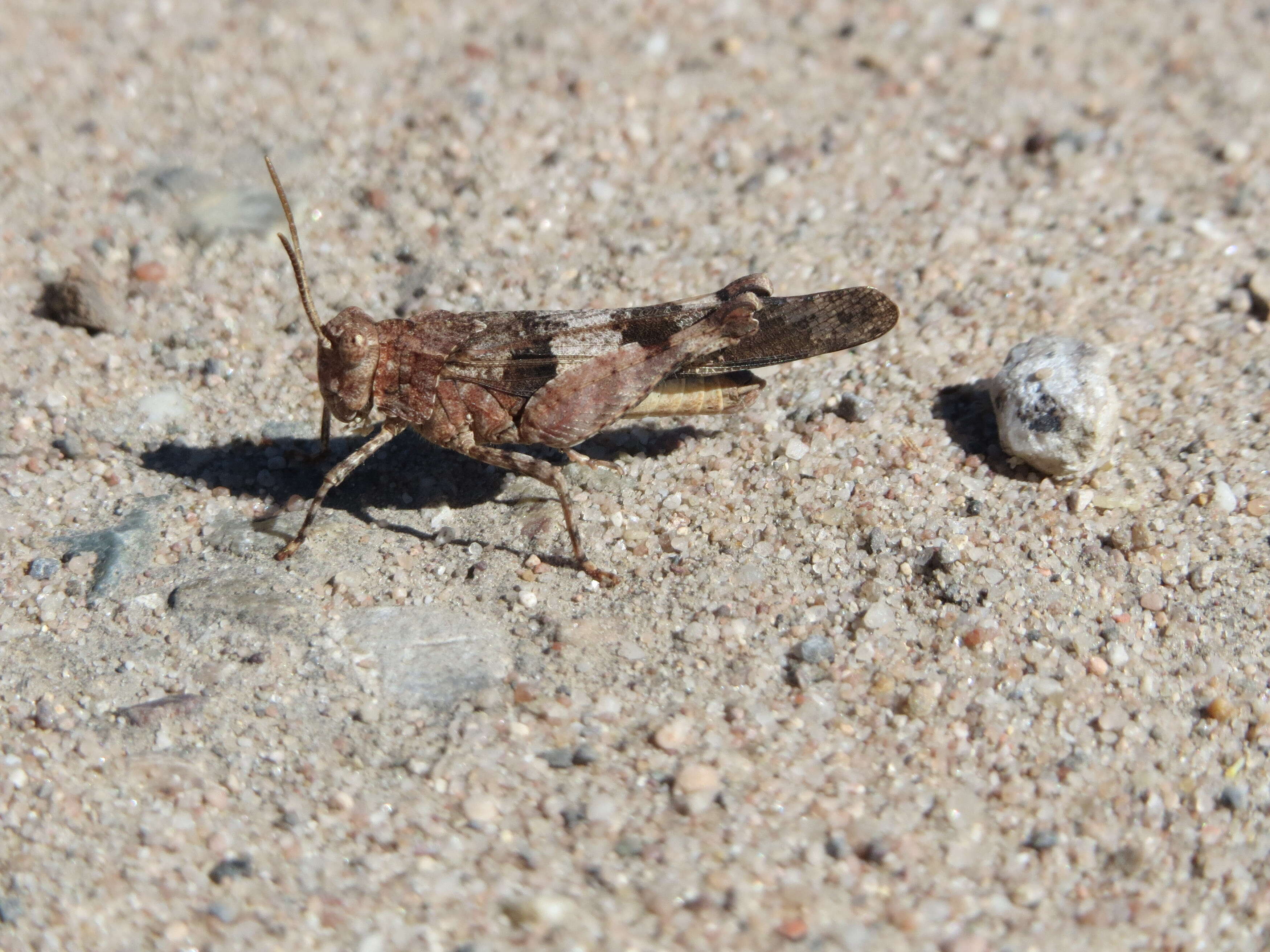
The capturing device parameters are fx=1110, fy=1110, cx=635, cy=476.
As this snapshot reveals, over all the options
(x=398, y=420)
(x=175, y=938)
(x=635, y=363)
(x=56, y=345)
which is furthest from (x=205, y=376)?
(x=175, y=938)

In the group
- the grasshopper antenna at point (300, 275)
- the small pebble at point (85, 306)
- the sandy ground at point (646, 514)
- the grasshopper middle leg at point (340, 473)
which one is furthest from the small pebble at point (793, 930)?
the small pebble at point (85, 306)

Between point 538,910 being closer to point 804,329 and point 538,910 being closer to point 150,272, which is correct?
point 804,329

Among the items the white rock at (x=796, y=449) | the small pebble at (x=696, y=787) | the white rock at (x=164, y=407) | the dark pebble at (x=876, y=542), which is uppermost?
the white rock at (x=796, y=449)

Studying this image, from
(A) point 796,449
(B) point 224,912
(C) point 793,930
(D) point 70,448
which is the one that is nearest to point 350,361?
(D) point 70,448


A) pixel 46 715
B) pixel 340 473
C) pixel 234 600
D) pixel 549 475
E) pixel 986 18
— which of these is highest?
pixel 986 18

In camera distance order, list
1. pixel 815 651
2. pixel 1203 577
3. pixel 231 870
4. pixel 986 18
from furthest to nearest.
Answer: pixel 986 18 → pixel 1203 577 → pixel 815 651 → pixel 231 870

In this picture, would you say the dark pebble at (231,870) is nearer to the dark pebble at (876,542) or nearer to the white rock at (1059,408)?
the dark pebble at (876,542)
